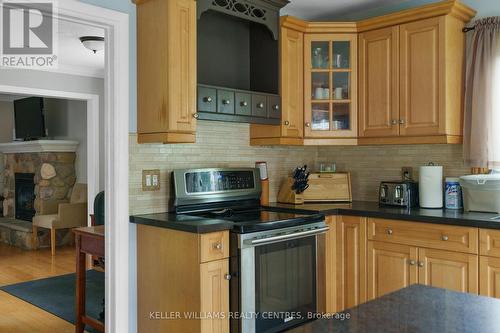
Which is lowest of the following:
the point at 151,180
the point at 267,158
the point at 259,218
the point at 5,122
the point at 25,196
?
the point at 25,196

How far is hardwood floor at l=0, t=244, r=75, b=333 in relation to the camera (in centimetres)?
369

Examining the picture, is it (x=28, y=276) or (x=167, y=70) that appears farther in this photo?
(x=28, y=276)

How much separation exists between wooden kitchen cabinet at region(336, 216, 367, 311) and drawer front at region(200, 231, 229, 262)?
42.9 inches

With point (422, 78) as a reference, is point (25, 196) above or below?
below

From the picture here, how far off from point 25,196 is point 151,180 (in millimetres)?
5991

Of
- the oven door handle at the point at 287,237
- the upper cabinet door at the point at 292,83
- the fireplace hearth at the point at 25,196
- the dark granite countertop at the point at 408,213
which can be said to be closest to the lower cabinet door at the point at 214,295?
the oven door handle at the point at 287,237

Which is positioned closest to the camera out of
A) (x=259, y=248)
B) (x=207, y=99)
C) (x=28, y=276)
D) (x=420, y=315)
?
(x=420, y=315)

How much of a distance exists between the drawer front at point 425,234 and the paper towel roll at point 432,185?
0.42 meters

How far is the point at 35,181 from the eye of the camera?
7.57 meters

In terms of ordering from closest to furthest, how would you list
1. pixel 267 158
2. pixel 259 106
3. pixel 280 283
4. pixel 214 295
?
1. pixel 214 295
2. pixel 280 283
3. pixel 259 106
4. pixel 267 158

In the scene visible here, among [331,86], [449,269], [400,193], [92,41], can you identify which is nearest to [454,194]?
[400,193]

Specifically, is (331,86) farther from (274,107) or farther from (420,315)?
(420,315)

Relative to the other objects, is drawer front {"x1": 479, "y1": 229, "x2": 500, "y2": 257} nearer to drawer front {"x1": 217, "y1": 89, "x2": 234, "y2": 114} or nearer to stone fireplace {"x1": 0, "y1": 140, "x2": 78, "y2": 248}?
drawer front {"x1": 217, "y1": 89, "x2": 234, "y2": 114}

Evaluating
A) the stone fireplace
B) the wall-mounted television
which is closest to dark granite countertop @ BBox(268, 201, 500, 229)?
the stone fireplace
